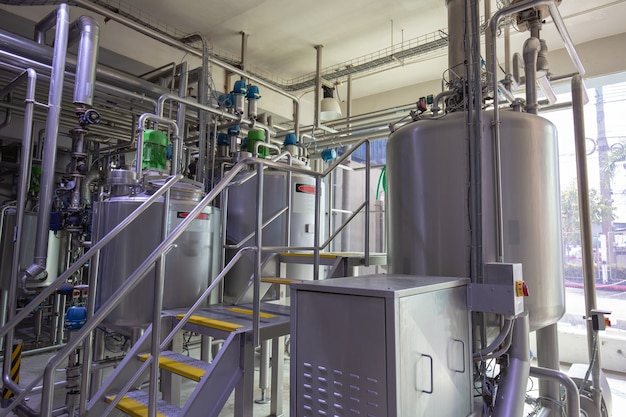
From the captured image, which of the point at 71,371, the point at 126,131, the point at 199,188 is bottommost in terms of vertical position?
the point at 71,371

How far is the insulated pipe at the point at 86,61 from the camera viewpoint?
3131mm

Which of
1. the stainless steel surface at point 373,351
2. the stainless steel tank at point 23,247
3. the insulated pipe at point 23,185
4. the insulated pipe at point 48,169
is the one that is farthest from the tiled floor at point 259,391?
the stainless steel surface at point 373,351

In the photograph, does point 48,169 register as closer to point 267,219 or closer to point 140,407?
point 267,219

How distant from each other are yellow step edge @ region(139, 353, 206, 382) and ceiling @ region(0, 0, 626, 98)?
361cm

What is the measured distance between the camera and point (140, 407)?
2061 millimetres

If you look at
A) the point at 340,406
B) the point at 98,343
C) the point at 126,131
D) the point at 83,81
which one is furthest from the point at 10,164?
the point at 340,406

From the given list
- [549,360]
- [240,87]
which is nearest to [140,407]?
[549,360]

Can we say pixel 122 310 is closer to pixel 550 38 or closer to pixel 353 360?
pixel 353 360

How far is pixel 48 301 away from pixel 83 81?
14.1 ft

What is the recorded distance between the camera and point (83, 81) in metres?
3.14

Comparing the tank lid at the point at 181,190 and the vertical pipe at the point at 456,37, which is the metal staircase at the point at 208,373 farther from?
the vertical pipe at the point at 456,37

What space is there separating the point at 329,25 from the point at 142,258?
3524 millimetres

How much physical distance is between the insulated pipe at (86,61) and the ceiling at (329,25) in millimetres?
1311

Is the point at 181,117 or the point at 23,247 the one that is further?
the point at 23,247
